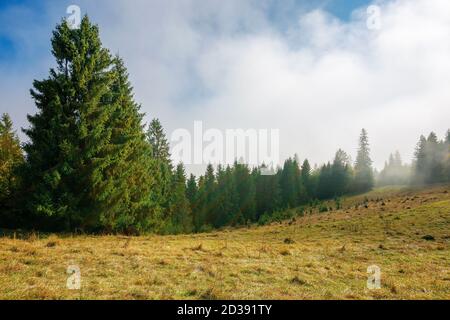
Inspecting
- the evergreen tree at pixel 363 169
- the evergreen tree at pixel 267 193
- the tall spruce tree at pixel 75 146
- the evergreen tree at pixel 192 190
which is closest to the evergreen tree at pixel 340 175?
the evergreen tree at pixel 363 169

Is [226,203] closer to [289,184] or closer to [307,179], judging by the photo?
[289,184]

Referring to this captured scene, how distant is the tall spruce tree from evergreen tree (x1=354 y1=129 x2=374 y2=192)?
74.7 meters

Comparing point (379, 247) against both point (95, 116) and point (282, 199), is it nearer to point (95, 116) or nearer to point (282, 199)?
point (95, 116)

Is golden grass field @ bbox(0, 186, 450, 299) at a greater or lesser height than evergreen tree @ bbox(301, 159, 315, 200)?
lesser

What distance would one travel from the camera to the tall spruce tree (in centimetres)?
→ 1777

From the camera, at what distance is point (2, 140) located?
3575 cm

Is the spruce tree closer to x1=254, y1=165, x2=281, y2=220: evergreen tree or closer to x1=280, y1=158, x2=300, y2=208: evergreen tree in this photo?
x1=254, y1=165, x2=281, y2=220: evergreen tree

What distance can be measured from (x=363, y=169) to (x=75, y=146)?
80710mm

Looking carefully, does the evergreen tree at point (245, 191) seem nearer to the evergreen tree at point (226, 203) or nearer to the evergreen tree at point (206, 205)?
the evergreen tree at point (226, 203)

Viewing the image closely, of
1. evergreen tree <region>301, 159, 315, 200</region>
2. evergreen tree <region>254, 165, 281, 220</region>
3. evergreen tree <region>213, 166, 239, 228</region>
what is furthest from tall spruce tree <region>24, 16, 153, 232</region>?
evergreen tree <region>301, 159, 315, 200</region>

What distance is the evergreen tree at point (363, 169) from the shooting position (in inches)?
3226

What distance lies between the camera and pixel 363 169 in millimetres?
83500

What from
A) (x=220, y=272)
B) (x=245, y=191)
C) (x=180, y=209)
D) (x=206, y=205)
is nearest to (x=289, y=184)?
(x=245, y=191)

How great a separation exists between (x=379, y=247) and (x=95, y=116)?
1982cm
